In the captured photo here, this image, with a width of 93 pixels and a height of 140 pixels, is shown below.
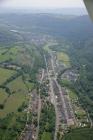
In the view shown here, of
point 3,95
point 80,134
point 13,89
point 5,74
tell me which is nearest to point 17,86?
point 13,89

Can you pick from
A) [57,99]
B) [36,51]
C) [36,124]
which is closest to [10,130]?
[36,124]

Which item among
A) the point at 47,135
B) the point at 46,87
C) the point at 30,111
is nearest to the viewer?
the point at 47,135

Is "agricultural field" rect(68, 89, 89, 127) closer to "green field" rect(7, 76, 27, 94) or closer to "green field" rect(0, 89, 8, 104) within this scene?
"green field" rect(7, 76, 27, 94)

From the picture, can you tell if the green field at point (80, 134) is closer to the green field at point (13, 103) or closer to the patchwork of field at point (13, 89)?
the patchwork of field at point (13, 89)

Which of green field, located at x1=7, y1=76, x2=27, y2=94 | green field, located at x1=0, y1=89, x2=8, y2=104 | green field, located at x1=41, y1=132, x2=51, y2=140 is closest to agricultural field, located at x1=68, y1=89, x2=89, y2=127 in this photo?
green field, located at x1=41, y1=132, x2=51, y2=140

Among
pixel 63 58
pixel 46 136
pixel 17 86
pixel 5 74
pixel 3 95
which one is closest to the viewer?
pixel 46 136

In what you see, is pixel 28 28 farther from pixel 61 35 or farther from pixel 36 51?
pixel 36 51

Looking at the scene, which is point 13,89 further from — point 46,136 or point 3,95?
point 46,136
